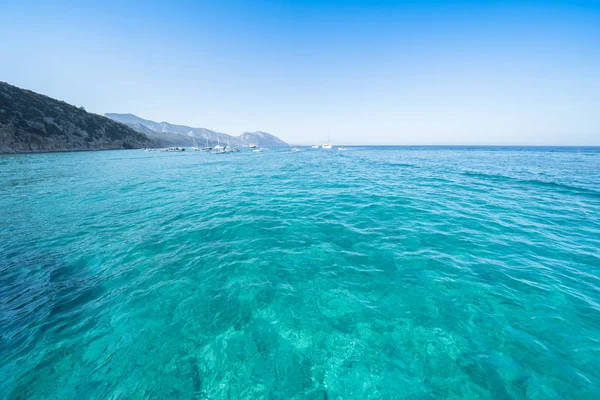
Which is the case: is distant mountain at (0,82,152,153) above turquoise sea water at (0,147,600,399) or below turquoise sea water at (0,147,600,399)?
above

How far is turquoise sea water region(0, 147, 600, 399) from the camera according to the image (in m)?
4.38

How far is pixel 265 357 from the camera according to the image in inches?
192

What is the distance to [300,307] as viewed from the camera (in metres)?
6.33

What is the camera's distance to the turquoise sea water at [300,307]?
438 centimetres

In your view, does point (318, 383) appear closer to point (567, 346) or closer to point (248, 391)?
point (248, 391)

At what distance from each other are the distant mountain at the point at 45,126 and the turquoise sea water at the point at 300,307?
85.2 m

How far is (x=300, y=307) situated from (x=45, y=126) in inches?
4457

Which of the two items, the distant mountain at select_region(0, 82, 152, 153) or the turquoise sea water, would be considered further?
the distant mountain at select_region(0, 82, 152, 153)

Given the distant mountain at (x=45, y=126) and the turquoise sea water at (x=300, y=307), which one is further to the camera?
the distant mountain at (x=45, y=126)

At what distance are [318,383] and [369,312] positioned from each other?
251cm

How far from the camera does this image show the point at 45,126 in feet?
230

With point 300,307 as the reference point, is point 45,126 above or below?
above

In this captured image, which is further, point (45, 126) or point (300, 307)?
point (45, 126)

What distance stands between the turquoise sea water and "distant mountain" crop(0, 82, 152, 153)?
280 ft
